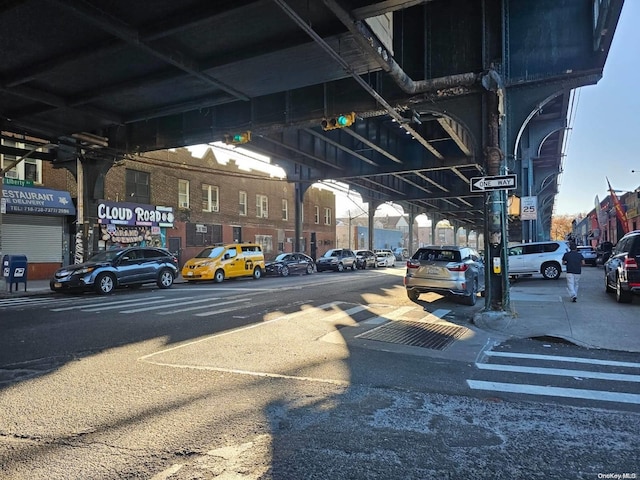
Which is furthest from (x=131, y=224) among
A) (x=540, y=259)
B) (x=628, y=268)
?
(x=628, y=268)

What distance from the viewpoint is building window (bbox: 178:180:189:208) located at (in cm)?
3188

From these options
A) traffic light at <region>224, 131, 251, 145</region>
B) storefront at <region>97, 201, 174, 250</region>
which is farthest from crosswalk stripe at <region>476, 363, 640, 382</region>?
storefront at <region>97, 201, 174, 250</region>

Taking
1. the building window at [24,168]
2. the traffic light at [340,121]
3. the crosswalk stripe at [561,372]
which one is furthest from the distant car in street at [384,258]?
the crosswalk stripe at [561,372]

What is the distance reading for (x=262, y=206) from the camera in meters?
40.1

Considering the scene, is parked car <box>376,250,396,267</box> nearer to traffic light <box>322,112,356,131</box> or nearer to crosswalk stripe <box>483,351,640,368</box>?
traffic light <box>322,112,356,131</box>

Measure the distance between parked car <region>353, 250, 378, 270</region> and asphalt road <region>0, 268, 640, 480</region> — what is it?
84.1 ft

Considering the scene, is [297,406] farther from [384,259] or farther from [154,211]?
[384,259]

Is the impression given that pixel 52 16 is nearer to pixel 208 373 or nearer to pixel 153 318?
pixel 153 318

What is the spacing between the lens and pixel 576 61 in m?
11.1

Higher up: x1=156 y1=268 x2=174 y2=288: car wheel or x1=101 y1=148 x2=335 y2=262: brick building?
x1=101 y1=148 x2=335 y2=262: brick building

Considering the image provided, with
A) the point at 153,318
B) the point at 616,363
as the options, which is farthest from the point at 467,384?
the point at 153,318

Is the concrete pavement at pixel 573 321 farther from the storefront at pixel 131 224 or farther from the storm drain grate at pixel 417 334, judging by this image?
the storefront at pixel 131 224

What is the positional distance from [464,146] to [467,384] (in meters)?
16.0

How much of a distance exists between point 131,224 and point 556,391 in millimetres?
26053
